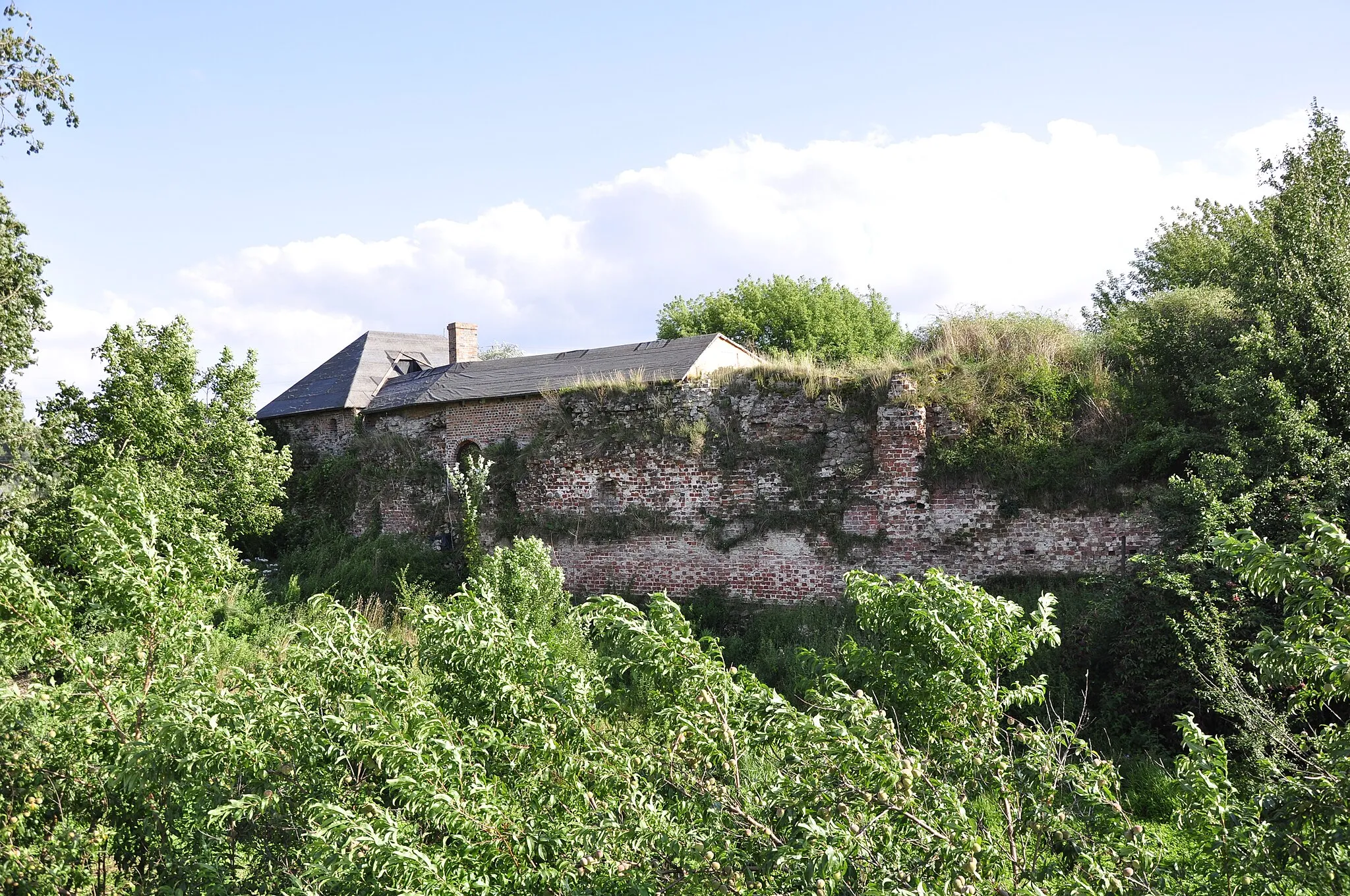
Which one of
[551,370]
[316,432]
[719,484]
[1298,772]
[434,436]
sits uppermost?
[551,370]

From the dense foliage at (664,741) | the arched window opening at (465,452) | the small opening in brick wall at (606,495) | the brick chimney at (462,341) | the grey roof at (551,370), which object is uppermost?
the brick chimney at (462,341)

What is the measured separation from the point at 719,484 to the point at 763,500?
82cm

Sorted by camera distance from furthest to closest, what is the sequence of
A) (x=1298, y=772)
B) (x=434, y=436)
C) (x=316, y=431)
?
1. (x=316, y=431)
2. (x=434, y=436)
3. (x=1298, y=772)

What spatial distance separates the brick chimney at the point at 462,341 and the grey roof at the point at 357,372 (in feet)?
1.97

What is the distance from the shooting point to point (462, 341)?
76.5 feet

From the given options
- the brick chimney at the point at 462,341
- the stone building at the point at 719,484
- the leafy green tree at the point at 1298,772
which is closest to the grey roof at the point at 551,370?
the stone building at the point at 719,484

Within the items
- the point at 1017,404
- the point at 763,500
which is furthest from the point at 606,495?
the point at 1017,404

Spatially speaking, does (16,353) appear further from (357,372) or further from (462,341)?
(462,341)

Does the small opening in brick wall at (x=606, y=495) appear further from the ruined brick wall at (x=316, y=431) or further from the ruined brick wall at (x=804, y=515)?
the ruined brick wall at (x=316, y=431)

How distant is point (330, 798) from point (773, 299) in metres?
30.4

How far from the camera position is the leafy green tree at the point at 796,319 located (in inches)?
1278

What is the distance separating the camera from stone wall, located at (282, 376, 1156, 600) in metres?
13.4

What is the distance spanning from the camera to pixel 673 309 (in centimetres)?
3625

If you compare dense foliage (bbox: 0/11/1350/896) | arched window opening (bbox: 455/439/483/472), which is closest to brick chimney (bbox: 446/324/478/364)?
arched window opening (bbox: 455/439/483/472)
